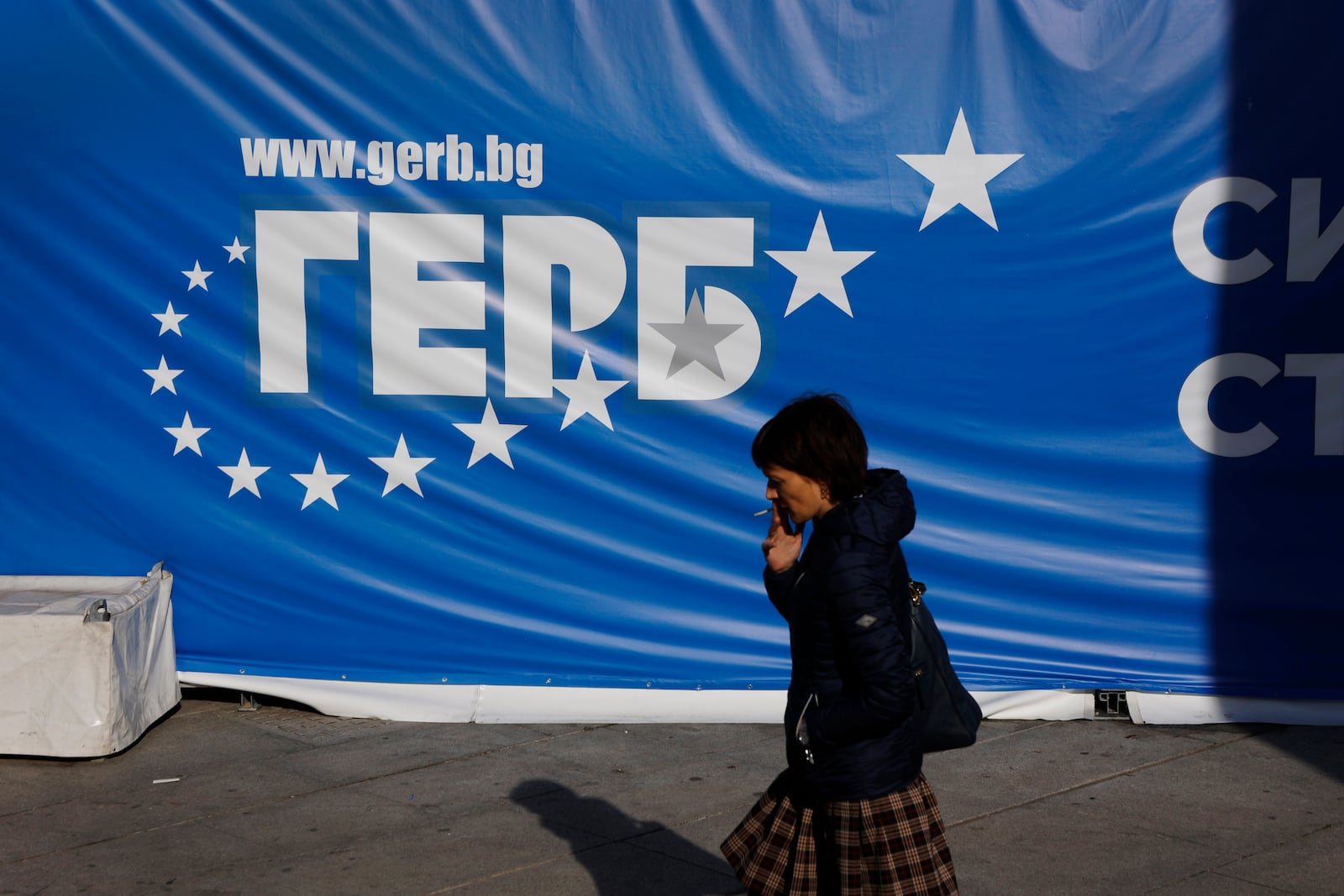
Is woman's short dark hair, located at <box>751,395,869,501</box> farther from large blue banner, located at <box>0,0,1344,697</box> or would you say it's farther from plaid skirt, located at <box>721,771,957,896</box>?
large blue banner, located at <box>0,0,1344,697</box>

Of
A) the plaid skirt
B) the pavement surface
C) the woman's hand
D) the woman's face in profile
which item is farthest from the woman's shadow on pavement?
the woman's face in profile

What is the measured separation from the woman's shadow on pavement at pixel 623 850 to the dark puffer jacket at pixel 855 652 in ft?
4.48

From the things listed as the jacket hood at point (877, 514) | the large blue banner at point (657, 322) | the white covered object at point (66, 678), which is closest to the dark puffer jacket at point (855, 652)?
the jacket hood at point (877, 514)

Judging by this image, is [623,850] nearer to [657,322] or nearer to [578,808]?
[578,808]

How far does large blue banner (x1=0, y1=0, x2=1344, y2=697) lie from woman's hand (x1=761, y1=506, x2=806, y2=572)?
268 cm

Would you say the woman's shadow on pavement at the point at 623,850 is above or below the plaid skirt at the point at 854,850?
below

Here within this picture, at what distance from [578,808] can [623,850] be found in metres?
0.41

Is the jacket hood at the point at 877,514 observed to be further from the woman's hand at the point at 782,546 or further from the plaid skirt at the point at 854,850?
the plaid skirt at the point at 854,850

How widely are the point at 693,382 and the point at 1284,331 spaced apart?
2213mm

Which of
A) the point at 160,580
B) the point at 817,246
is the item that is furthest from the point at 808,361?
the point at 160,580

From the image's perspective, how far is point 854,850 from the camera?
2.64m

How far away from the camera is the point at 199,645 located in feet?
18.5

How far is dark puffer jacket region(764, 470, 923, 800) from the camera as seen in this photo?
2.52 m

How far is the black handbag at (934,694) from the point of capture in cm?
270
